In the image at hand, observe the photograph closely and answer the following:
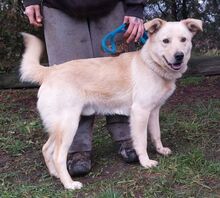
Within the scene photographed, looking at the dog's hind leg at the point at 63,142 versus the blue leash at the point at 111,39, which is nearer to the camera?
the dog's hind leg at the point at 63,142

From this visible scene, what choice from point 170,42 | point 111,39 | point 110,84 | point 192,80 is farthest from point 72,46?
point 192,80

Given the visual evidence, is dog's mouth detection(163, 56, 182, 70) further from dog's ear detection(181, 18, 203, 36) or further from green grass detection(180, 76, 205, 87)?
green grass detection(180, 76, 205, 87)

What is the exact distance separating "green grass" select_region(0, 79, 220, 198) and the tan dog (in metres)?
0.16

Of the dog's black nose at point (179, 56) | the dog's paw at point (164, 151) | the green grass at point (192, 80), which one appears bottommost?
the green grass at point (192, 80)

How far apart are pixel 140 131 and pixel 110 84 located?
41 cm

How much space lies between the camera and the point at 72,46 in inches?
145

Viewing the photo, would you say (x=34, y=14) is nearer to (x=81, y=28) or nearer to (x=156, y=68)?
(x=81, y=28)

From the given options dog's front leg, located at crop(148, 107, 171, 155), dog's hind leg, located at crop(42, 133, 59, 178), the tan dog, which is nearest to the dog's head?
the tan dog

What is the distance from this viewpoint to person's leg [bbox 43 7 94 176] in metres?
3.62

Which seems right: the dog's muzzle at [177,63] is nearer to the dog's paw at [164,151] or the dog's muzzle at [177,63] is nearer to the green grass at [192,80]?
the dog's paw at [164,151]

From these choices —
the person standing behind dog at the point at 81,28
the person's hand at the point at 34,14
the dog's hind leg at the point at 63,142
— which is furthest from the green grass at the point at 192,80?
the dog's hind leg at the point at 63,142

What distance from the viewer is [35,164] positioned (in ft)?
12.5

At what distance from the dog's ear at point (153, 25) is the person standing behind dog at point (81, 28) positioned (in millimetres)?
104

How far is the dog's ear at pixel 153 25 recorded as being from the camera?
3.42m
